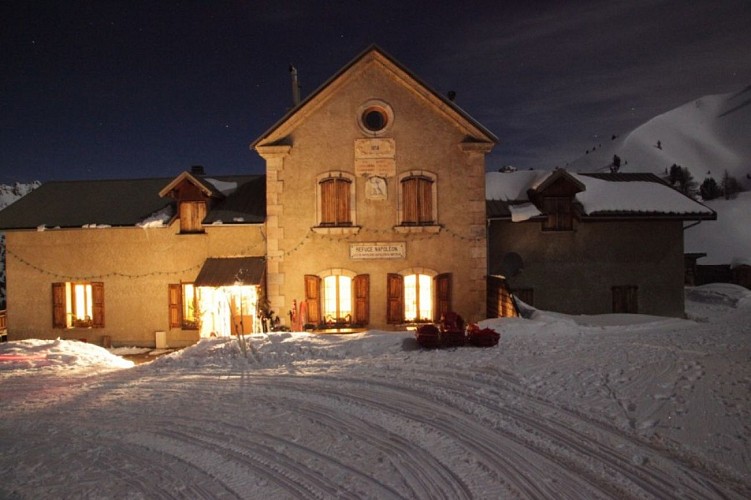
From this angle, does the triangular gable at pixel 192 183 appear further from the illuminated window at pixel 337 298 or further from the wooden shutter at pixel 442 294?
the wooden shutter at pixel 442 294

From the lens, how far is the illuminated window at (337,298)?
15383mm

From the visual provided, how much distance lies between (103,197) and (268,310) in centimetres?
969

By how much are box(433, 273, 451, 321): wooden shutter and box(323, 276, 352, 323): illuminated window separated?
2.96 meters

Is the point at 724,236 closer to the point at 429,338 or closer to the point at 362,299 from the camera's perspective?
the point at 362,299

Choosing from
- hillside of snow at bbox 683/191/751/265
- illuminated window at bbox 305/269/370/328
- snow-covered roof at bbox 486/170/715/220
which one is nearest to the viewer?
illuminated window at bbox 305/269/370/328

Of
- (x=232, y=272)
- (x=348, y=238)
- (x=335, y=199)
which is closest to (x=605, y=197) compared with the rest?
(x=348, y=238)

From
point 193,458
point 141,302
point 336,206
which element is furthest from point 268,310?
point 193,458

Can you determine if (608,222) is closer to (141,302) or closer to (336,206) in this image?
(336,206)

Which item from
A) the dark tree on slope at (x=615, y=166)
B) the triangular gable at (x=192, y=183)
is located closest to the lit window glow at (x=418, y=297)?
the triangular gable at (x=192, y=183)

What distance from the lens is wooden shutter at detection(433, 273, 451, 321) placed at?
1545cm

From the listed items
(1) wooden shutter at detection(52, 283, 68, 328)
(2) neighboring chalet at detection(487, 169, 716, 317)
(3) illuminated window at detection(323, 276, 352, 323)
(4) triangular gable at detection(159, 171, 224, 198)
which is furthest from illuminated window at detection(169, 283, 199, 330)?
(2) neighboring chalet at detection(487, 169, 716, 317)

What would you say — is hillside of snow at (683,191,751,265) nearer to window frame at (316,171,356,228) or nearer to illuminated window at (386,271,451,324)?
illuminated window at (386,271,451,324)

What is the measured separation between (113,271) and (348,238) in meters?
9.20

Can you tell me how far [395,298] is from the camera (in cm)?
1539
